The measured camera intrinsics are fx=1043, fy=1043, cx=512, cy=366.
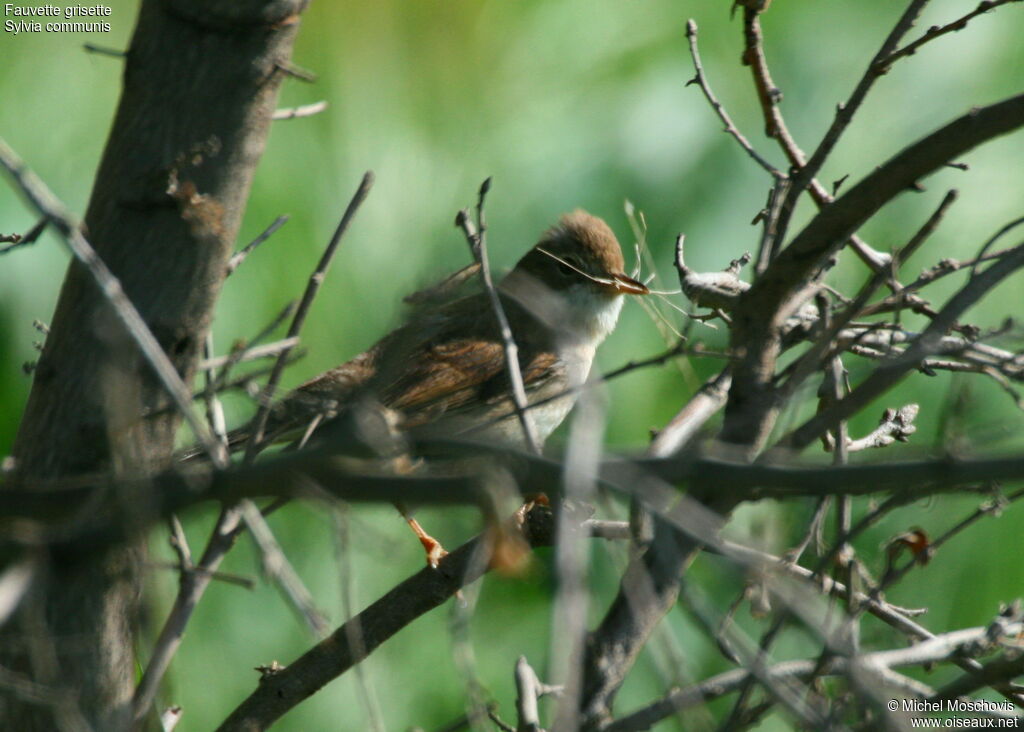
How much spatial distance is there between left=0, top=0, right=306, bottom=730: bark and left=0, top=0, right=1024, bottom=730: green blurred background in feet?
A: 5.75

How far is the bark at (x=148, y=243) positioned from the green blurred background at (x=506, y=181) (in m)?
1.75

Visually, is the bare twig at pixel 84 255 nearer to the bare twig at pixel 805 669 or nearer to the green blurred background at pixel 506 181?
the bare twig at pixel 805 669

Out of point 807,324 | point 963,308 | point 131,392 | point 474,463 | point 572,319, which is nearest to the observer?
point 474,463

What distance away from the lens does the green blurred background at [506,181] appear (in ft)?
13.4

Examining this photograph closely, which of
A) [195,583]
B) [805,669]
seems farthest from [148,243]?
[805,669]

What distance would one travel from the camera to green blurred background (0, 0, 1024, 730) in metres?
4.09

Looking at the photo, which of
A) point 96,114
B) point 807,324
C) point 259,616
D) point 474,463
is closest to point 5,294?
point 96,114

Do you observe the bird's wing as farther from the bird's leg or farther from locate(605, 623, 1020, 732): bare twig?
locate(605, 623, 1020, 732): bare twig

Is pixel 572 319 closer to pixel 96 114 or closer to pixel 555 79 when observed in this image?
pixel 555 79

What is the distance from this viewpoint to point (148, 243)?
1885 millimetres

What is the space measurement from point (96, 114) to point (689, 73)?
2520 mm

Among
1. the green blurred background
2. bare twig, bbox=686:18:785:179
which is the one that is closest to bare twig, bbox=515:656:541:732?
bare twig, bbox=686:18:785:179

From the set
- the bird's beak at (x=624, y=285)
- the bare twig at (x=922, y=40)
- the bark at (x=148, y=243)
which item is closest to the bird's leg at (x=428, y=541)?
the bird's beak at (x=624, y=285)

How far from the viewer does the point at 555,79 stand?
460 cm
